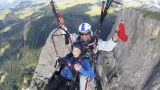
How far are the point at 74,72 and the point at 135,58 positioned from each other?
41.7 metres

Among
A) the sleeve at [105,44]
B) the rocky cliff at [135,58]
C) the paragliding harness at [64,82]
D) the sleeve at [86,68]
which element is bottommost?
the rocky cliff at [135,58]

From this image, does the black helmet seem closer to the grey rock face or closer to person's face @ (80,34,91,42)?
person's face @ (80,34,91,42)

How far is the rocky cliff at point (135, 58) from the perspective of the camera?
50.7m

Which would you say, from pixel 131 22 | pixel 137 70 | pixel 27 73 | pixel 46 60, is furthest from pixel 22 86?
pixel 137 70

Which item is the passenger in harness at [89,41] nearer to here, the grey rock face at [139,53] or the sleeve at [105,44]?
the sleeve at [105,44]

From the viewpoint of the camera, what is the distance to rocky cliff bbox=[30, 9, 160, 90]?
50.7 metres

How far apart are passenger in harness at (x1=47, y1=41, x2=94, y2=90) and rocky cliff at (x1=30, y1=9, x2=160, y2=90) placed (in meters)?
20.6

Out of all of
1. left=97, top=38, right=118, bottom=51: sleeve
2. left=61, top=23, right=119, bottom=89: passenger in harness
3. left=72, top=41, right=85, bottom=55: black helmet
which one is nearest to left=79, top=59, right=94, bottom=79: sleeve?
left=61, top=23, right=119, bottom=89: passenger in harness

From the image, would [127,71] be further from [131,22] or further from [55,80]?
[55,80]

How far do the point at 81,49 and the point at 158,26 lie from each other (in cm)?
3768

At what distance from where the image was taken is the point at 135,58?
58156mm

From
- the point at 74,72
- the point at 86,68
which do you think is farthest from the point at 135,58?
the point at 74,72

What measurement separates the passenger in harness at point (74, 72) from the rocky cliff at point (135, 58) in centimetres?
2060

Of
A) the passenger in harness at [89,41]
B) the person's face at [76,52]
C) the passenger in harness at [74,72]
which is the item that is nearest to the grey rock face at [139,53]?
the passenger in harness at [89,41]
